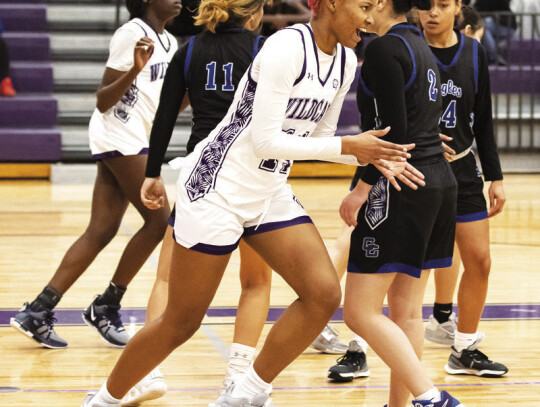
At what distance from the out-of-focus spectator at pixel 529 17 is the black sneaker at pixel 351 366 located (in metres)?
7.83

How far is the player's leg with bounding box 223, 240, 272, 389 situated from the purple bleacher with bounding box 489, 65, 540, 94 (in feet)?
25.9

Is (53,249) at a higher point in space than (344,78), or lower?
lower

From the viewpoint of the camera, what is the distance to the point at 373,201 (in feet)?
9.78

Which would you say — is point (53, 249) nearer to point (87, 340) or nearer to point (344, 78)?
point (87, 340)

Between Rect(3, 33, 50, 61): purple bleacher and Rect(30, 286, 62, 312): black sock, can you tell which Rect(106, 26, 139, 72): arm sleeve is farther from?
Rect(3, 33, 50, 61): purple bleacher

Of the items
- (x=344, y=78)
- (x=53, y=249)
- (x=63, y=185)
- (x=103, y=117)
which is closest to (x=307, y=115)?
(x=344, y=78)

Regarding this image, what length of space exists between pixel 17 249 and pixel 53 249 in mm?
251

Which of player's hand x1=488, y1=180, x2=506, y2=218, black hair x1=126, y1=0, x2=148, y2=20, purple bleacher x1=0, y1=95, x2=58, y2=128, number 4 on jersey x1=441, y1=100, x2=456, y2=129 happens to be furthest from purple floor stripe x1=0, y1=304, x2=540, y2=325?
purple bleacher x1=0, y1=95, x2=58, y2=128

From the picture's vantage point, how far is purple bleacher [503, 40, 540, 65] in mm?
11000

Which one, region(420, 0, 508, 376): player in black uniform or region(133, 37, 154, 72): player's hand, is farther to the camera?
region(133, 37, 154, 72): player's hand

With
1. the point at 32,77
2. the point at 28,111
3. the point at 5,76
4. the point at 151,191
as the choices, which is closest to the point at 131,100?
the point at 151,191

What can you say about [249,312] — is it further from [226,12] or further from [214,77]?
[226,12]

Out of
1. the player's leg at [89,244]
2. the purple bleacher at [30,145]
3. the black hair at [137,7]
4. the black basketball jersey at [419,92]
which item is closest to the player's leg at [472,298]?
the black basketball jersey at [419,92]

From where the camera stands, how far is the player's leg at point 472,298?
371cm
